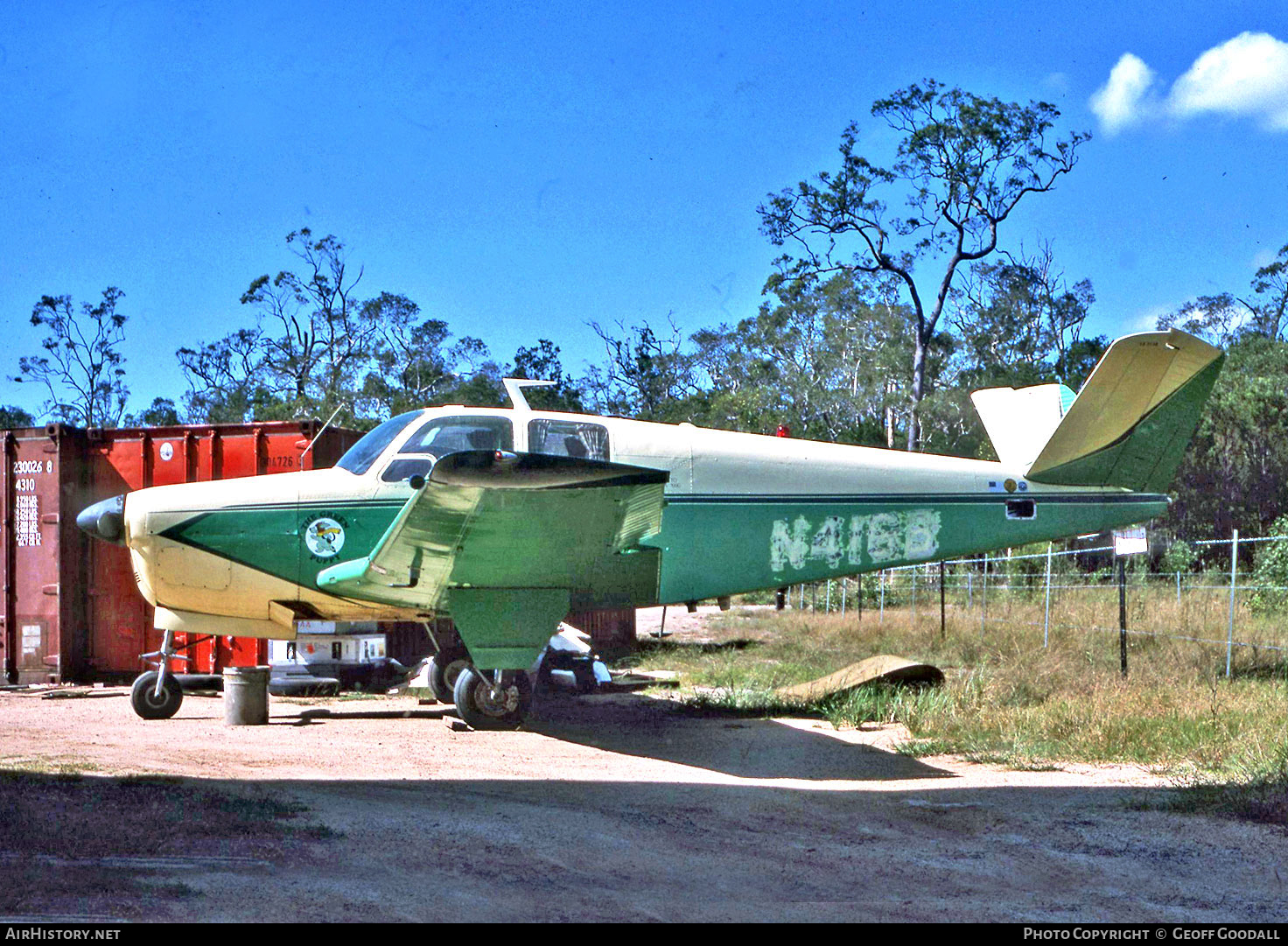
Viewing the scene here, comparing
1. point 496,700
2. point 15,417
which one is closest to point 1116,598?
point 496,700

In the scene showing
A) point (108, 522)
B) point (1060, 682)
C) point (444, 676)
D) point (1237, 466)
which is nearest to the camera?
point (108, 522)

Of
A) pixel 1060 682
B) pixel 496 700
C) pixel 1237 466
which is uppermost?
pixel 1237 466

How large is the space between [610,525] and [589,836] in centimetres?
299

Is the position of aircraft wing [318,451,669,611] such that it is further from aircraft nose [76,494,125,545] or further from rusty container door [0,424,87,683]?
rusty container door [0,424,87,683]

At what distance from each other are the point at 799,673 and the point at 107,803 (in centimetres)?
815

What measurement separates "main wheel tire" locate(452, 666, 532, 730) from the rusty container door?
17.8ft

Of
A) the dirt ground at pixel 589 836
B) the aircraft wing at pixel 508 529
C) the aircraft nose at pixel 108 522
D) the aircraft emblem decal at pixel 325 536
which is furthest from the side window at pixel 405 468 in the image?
the aircraft nose at pixel 108 522

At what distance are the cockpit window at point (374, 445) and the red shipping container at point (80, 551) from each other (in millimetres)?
2908

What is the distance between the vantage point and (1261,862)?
5.00m

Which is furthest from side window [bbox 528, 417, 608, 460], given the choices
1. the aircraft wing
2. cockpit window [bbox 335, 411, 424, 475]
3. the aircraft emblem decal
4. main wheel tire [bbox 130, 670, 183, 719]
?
main wheel tire [bbox 130, 670, 183, 719]

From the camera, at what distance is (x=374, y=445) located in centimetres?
909

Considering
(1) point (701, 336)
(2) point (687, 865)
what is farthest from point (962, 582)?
(1) point (701, 336)

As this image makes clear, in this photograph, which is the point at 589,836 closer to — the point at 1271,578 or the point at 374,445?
the point at 374,445

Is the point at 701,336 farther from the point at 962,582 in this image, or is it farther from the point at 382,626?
the point at 382,626
